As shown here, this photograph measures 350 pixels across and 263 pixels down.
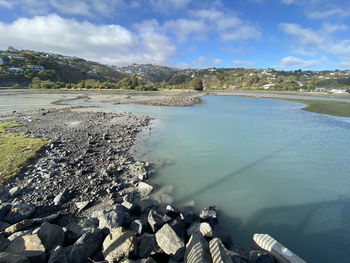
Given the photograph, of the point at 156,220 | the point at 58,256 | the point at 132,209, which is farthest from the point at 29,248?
the point at 156,220

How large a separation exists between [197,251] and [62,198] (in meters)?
5.20

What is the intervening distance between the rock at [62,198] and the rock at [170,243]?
4.07m

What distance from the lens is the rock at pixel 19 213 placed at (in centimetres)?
488

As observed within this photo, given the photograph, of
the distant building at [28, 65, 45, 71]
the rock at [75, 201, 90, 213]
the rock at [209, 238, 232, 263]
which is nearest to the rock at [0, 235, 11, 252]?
the rock at [75, 201, 90, 213]

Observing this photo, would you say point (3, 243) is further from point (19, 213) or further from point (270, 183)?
point (270, 183)

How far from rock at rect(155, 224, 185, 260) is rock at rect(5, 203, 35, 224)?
4110 millimetres

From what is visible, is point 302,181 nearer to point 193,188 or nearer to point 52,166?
point 193,188

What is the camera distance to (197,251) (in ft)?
11.3

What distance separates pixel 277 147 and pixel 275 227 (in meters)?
8.88

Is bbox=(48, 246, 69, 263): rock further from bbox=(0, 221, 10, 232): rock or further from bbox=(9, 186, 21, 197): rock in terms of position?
bbox=(9, 186, 21, 197): rock

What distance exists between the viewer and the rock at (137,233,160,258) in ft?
12.1

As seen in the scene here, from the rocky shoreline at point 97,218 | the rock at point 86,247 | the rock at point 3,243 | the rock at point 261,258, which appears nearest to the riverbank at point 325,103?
the rock at point 261,258

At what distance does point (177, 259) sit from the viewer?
11.8 ft

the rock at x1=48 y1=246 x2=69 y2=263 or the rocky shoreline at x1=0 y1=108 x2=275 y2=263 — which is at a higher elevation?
the rock at x1=48 y1=246 x2=69 y2=263
